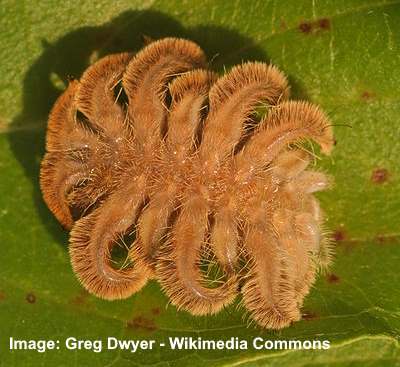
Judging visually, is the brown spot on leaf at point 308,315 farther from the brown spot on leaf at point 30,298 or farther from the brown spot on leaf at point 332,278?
the brown spot on leaf at point 30,298

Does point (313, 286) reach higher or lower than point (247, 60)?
lower

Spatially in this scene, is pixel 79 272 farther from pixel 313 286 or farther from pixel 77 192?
pixel 313 286

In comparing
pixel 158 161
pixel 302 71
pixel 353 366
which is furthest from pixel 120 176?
pixel 353 366

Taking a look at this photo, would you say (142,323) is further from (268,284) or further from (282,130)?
(282,130)

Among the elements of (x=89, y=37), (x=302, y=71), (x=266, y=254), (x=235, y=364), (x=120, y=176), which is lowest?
(x=235, y=364)

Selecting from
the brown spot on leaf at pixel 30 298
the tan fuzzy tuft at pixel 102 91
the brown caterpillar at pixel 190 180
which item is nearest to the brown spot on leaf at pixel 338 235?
the brown caterpillar at pixel 190 180

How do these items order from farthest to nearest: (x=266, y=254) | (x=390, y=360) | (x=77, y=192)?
(x=390, y=360)
(x=77, y=192)
(x=266, y=254)

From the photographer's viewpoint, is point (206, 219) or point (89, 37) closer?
point (206, 219)

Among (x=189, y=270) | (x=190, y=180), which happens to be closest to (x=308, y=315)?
(x=189, y=270)
